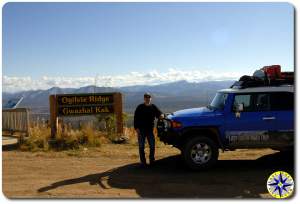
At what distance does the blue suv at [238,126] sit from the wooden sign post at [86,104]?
5.83m

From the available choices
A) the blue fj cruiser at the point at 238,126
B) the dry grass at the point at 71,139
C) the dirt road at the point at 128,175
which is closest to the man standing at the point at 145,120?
the dirt road at the point at 128,175

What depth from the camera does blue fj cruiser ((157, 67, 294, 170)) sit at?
10148 mm

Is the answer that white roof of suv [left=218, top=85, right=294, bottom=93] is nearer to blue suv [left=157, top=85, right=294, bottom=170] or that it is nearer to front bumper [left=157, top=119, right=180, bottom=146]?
blue suv [left=157, top=85, right=294, bottom=170]

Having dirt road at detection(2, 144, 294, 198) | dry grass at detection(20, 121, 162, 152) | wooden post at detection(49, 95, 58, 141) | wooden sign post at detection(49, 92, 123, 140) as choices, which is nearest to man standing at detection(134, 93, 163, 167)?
dirt road at detection(2, 144, 294, 198)

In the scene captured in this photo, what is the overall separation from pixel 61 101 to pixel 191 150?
703cm

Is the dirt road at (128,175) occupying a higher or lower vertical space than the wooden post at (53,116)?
lower

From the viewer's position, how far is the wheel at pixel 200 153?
33.1 feet

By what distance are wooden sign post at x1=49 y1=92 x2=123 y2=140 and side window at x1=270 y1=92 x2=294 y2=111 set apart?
680cm

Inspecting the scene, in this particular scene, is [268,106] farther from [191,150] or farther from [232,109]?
[191,150]

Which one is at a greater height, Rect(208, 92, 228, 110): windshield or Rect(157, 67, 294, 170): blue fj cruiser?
Rect(208, 92, 228, 110): windshield

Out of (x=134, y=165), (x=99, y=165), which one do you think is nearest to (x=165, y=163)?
(x=134, y=165)

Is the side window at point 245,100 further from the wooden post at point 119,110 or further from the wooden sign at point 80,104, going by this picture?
the wooden sign at point 80,104

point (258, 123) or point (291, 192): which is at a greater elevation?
point (258, 123)

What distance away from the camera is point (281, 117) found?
10.2 m
